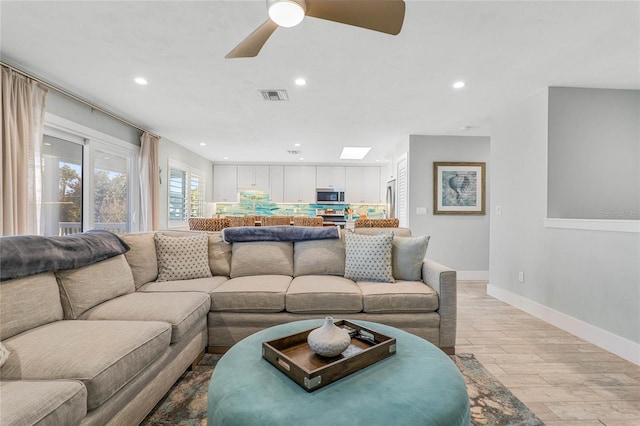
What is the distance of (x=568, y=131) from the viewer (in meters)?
3.09

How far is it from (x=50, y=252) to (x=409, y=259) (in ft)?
8.50

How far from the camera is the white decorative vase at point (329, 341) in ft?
4.00

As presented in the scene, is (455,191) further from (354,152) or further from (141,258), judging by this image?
(141,258)

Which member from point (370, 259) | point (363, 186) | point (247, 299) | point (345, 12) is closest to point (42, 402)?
point (247, 299)

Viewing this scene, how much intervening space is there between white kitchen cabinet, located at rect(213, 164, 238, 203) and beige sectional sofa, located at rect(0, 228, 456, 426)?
4.68 metres

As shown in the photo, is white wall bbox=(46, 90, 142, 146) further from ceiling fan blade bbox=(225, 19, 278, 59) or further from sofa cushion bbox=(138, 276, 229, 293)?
ceiling fan blade bbox=(225, 19, 278, 59)

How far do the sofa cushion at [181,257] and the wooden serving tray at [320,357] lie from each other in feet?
5.37

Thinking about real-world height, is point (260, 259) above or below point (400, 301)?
above

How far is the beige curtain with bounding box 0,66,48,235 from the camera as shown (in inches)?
95.6

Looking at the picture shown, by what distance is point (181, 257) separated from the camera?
2635mm

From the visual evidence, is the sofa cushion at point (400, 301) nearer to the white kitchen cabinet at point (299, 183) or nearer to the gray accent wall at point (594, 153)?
the gray accent wall at point (594, 153)

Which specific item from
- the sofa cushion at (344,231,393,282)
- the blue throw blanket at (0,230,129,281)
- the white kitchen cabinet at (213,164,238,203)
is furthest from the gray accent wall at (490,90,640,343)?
the white kitchen cabinet at (213,164,238,203)

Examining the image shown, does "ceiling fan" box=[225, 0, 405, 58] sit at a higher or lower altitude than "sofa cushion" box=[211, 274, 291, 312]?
higher

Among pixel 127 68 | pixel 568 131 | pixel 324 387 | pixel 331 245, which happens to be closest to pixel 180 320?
pixel 324 387
